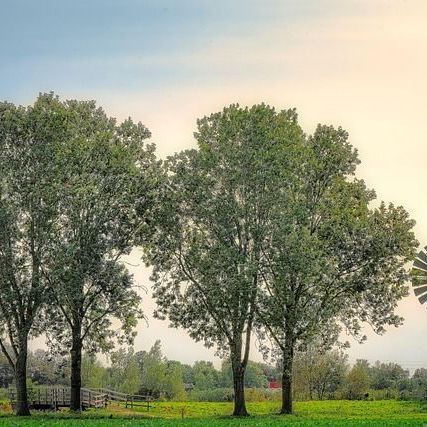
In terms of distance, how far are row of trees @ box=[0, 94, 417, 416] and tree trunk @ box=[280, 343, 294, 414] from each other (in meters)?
0.10

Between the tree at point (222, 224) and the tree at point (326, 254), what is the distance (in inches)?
56.9

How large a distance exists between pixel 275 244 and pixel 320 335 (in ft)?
28.0

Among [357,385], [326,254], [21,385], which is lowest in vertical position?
[357,385]

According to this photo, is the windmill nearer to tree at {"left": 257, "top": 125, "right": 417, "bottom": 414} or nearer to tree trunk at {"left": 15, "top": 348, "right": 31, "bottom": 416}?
tree at {"left": 257, "top": 125, "right": 417, "bottom": 414}

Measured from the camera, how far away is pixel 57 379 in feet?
401

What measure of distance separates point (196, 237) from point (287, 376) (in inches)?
485

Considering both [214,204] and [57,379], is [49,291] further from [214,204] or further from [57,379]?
[57,379]

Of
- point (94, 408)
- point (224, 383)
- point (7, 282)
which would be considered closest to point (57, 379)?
point (224, 383)

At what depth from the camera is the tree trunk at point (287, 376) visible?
172ft

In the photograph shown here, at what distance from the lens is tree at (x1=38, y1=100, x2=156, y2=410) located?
2028 inches

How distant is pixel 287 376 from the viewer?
5425 cm

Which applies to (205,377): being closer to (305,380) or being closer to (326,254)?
(305,380)

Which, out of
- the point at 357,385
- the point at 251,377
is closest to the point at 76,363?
the point at 357,385

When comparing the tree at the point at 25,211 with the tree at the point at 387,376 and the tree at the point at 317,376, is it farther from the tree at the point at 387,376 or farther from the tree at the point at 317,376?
the tree at the point at 387,376
